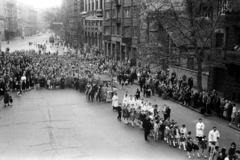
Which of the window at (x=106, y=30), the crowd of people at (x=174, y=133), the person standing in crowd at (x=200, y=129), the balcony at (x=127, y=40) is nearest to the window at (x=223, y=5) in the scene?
the crowd of people at (x=174, y=133)

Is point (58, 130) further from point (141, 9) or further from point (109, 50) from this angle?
point (109, 50)

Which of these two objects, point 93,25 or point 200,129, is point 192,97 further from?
point 93,25

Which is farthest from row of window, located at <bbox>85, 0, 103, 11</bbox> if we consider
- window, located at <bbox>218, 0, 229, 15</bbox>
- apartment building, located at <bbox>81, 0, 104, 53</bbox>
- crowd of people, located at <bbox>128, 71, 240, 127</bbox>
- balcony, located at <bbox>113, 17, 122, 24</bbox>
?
window, located at <bbox>218, 0, 229, 15</bbox>

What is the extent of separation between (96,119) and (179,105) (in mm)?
7337

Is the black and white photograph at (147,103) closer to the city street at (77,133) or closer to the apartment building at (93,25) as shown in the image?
the city street at (77,133)

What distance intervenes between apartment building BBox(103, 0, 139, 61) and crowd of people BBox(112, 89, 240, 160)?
78.8 feet

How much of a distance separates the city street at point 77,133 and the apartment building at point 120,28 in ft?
70.6

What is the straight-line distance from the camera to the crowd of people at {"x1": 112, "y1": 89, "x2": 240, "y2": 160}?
Answer: 533 inches

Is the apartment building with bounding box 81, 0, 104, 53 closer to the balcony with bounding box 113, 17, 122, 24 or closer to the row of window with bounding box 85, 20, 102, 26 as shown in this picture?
the row of window with bounding box 85, 20, 102, 26

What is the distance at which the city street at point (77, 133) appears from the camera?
14203 mm

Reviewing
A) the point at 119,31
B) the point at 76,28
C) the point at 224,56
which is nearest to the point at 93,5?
the point at 76,28

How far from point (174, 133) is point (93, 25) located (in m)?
60.8

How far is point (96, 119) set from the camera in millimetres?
19797

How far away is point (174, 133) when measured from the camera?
15.3 metres
